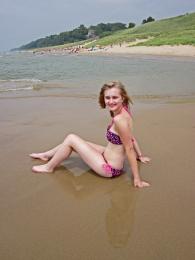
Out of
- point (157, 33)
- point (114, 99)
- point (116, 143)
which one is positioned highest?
point (114, 99)

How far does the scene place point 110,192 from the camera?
3340 millimetres

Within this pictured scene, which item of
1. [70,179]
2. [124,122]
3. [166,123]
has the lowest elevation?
[166,123]

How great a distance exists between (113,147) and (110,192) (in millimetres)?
565

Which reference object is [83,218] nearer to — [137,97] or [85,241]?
[85,241]

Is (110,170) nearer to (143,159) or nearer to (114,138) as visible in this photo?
(114,138)

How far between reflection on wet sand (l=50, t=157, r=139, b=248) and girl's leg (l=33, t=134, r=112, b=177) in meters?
0.12

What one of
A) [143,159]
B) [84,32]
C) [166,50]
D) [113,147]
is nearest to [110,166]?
[113,147]

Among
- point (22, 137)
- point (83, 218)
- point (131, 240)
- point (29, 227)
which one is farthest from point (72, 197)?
point (22, 137)

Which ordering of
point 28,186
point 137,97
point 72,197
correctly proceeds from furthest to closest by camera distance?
point 137,97
point 28,186
point 72,197

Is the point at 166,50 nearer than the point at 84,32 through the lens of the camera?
Yes

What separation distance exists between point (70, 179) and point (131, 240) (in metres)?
1.32

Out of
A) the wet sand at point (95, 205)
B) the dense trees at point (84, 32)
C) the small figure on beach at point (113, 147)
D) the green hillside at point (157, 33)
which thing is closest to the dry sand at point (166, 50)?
the green hillside at point (157, 33)

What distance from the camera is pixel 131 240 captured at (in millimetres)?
2504

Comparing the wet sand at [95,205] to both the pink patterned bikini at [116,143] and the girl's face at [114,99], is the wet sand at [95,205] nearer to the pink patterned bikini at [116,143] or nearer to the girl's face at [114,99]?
the pink patterned bikini at [116,143]
